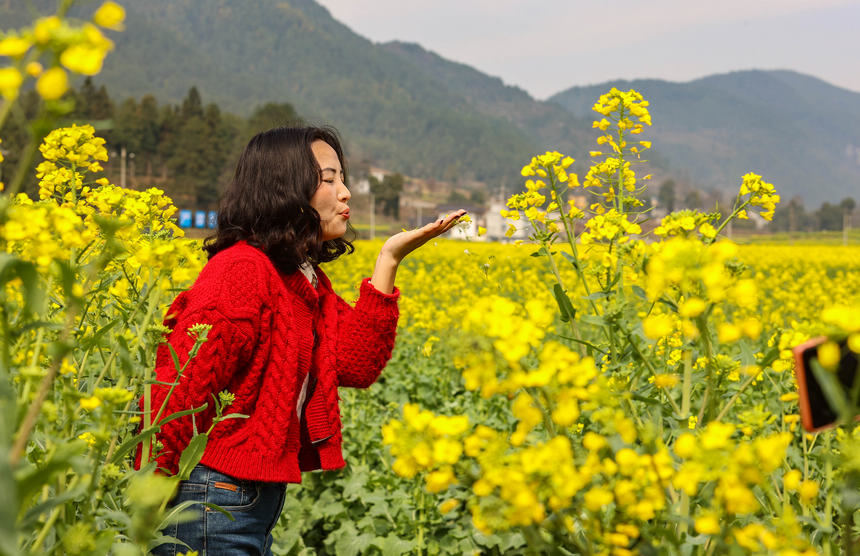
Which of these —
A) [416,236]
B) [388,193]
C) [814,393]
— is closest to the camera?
[814,393]

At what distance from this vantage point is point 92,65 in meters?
0.59

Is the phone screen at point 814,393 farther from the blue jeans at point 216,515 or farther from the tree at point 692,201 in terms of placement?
the blue jeans at point 216,515

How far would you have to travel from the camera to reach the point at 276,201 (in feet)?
6.83

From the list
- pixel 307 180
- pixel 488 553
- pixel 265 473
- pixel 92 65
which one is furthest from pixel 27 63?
pixel 488 553

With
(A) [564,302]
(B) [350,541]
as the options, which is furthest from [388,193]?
(A) [564,302]

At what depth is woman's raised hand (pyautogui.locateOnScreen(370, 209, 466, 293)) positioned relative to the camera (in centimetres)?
203

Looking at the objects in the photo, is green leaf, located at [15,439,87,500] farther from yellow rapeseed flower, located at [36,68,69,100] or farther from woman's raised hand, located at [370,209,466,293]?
woman's raised hand, located at [370,209,466,293]

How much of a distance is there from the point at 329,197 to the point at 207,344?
0.63 meters

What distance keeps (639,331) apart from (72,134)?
135 centimetres

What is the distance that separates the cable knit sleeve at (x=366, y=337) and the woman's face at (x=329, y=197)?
0.18 meters

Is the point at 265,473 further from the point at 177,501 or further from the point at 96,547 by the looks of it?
the point at 96,547

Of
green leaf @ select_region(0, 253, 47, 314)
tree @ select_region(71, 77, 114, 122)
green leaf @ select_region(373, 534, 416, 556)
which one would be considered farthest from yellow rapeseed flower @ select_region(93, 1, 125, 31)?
tree @ select_region(71, 77, 114, 122)

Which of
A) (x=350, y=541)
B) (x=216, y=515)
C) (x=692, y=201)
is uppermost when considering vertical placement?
(x=692, y=201)

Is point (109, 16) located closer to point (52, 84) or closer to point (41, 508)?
point (52, 84)
